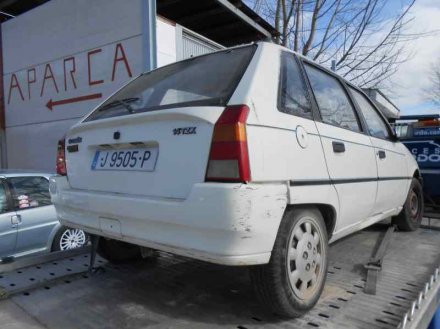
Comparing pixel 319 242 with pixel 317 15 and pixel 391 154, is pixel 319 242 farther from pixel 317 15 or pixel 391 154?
pixel 317 15

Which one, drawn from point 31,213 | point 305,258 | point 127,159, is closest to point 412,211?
point 305,258

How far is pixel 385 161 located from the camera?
12.1ft

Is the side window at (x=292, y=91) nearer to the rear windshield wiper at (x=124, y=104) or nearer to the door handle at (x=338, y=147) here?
the door handle at (x=338, y=147)

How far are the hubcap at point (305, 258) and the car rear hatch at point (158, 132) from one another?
2.34 feet

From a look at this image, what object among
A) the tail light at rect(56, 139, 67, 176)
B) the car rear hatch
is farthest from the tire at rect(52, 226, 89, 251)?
the car rear hatch

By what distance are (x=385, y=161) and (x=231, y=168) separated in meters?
2.16

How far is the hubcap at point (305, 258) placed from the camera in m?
2.37

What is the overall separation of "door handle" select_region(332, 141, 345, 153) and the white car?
0.04 feet

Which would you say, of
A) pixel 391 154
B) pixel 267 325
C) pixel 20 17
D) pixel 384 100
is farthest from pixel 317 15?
pixel 267 325

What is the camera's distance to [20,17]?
884cm

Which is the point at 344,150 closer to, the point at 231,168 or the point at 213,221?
the point at 231,168

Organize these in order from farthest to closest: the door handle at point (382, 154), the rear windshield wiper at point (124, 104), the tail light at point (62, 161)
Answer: the door handle at point (382, 154), the tail light at point (62, 161), the rear windshield wiper at point (124, 104)

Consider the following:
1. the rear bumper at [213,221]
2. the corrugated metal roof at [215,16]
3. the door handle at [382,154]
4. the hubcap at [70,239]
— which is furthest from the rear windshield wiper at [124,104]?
the corrugated metal roof at [215,16]

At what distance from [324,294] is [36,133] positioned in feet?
25.0
